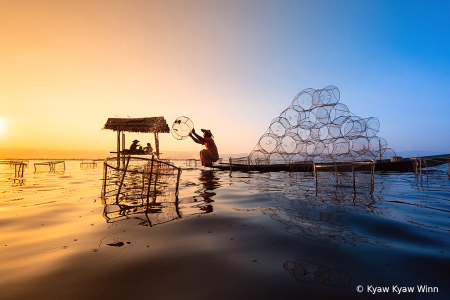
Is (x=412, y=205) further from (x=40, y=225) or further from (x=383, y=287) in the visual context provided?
(x=40, y=225)

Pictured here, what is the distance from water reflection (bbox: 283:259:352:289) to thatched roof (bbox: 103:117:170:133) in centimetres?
1735

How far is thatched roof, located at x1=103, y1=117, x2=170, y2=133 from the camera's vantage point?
1781 centimetres

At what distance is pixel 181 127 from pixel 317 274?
807 centimetres

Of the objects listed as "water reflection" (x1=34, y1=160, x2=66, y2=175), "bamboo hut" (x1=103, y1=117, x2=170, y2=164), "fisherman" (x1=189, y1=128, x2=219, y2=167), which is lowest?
"water reflection" (x1=34, y1=160, x2=66, y2=175)

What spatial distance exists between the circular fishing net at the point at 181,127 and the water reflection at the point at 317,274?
758 cm

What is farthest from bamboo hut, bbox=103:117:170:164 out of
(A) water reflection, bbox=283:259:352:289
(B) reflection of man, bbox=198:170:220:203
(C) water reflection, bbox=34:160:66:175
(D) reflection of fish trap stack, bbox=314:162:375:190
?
(A) water reflection, bbox=283:259:352:289

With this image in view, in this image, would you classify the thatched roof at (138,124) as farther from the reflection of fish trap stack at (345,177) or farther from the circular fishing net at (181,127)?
the reflection of fish trap stack at (345,177)

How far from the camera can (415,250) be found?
2.75 meters

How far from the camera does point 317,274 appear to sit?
217cm

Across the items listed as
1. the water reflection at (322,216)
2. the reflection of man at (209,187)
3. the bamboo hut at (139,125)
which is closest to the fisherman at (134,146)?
the bamboo hut at (139,125)

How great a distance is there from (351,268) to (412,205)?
4818mm

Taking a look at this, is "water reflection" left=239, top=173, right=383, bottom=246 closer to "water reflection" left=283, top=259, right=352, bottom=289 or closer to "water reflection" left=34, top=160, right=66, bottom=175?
"water reflection" left=283, top=259, right=352, bottom=289

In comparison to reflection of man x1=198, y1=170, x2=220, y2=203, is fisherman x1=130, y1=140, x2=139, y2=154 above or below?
above

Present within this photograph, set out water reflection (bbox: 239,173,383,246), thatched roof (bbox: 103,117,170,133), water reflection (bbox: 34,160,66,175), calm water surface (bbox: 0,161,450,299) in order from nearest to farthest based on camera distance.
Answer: calm water surface (bbox: 0,161,450,299) → water reflection (bbox: 239,173,383,246) → thatched roof (bbox: 103,117,170,133) → water reflection (bbox: 34,160,66,175)
